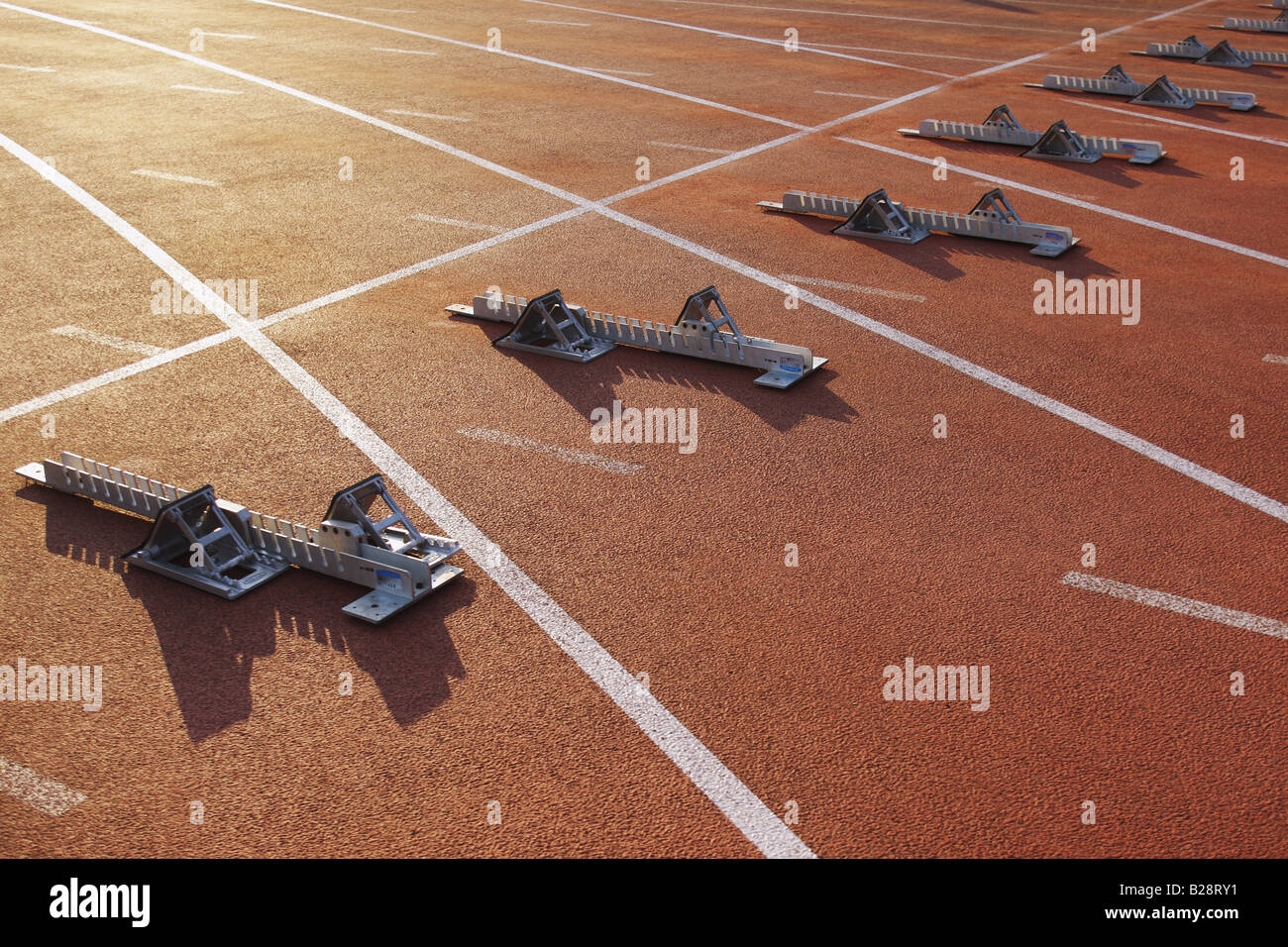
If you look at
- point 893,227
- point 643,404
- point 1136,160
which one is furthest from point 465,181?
point 1136,160

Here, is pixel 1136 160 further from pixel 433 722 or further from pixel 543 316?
pixel 433 722

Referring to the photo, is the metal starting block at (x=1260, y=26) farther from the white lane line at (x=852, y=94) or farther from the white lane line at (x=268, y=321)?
the white lane line at (x=268, y=321)

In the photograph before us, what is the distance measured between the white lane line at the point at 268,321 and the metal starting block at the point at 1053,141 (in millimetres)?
7239

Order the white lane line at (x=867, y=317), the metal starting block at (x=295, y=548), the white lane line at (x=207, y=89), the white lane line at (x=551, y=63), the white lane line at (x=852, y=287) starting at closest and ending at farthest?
1. the metal starting block at (x=295, y=548)
2. the white lane line at (x=867, y=317)
3. the white lane line at (x=852, y=287)
4. the white lane line at (x=551, y=63)
5. the white lane line at (x=207, y=89)

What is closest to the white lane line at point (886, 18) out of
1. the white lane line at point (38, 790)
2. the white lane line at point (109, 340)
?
the white lane line at point (109, 340)

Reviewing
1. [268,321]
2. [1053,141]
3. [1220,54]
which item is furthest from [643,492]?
[1220,54]

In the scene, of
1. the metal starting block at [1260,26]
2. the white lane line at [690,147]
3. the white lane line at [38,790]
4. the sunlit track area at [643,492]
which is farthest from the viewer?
the metal starting block at [1260,26]

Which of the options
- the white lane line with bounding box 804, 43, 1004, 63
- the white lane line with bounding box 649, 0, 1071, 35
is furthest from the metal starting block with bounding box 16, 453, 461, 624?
the white lane line with bounding box 649, 0, 1071, 35

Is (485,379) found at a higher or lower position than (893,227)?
lower

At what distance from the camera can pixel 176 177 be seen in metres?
17.0

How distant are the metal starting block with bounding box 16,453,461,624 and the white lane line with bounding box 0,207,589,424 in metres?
2.97

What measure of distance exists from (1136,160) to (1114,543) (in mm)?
11615

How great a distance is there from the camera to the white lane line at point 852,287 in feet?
41.9

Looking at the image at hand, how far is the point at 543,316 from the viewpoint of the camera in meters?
11.3
